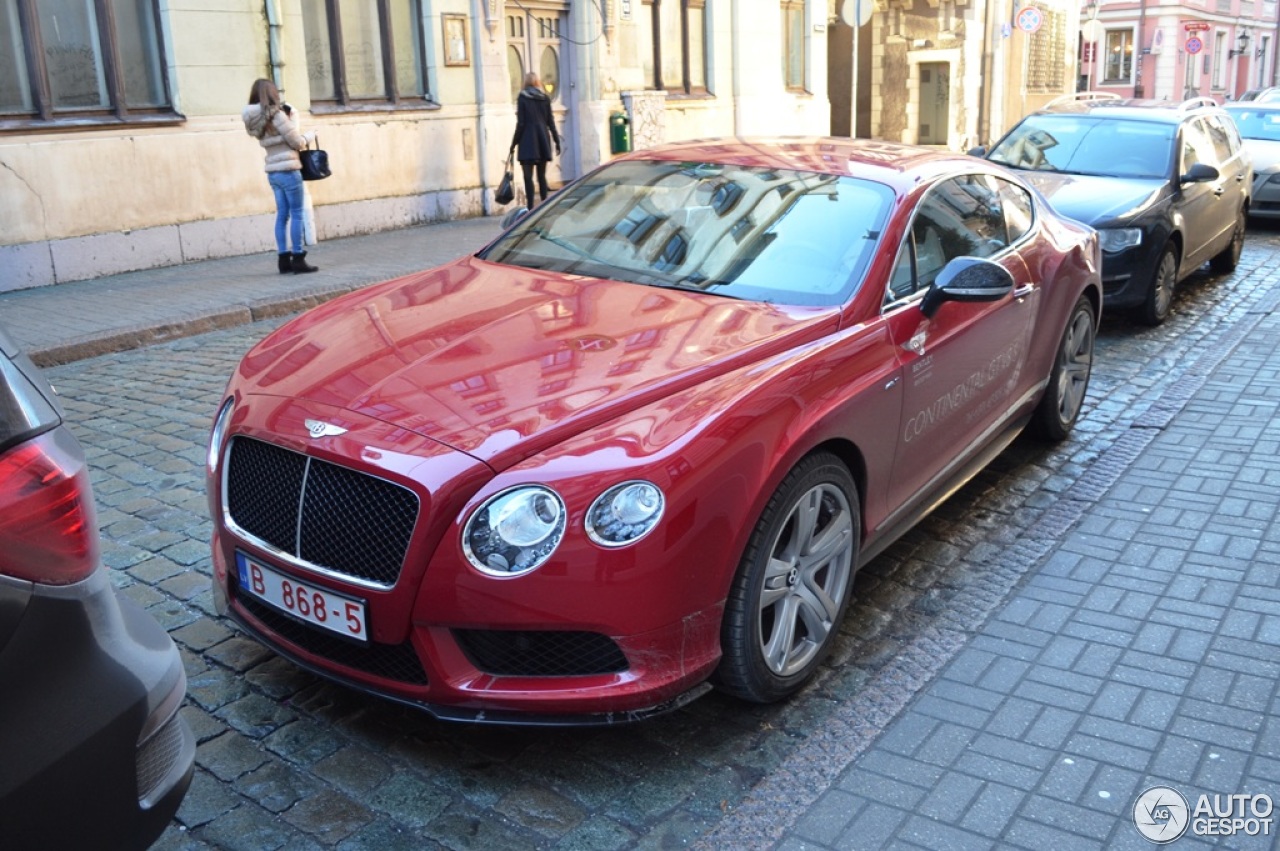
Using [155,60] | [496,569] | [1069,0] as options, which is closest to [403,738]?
[496,569]

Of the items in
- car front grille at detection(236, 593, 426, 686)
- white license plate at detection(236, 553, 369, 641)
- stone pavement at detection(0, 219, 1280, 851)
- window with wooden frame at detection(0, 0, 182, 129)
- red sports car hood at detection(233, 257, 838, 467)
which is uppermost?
window with wooden frame at detection(0, 0, 182, 129)

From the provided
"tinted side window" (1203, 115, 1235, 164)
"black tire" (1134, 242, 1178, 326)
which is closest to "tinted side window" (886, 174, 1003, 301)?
"black tire" (1134, 242, 1178, 326)

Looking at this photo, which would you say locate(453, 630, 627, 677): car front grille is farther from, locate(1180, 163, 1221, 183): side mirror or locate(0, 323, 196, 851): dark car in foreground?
locate(1180, 163, 1221, 183): side mirror

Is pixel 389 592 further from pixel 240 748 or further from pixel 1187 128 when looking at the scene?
pixel 1187 128

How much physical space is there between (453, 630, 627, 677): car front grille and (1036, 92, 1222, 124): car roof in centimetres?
881

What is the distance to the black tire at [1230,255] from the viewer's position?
451 inches

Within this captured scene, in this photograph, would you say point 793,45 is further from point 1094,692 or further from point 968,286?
point 1094,692

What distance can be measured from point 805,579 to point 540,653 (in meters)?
0.96

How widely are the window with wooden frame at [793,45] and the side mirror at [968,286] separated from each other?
1957 cm

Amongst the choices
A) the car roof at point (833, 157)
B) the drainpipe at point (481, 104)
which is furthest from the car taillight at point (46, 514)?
the drainpipe at point (481, 104)

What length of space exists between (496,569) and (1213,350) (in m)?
6.97

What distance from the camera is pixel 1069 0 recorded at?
35.8 meters

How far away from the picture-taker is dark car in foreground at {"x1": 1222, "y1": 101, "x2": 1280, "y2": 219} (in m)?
14.8

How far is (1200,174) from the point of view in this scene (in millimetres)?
9266
